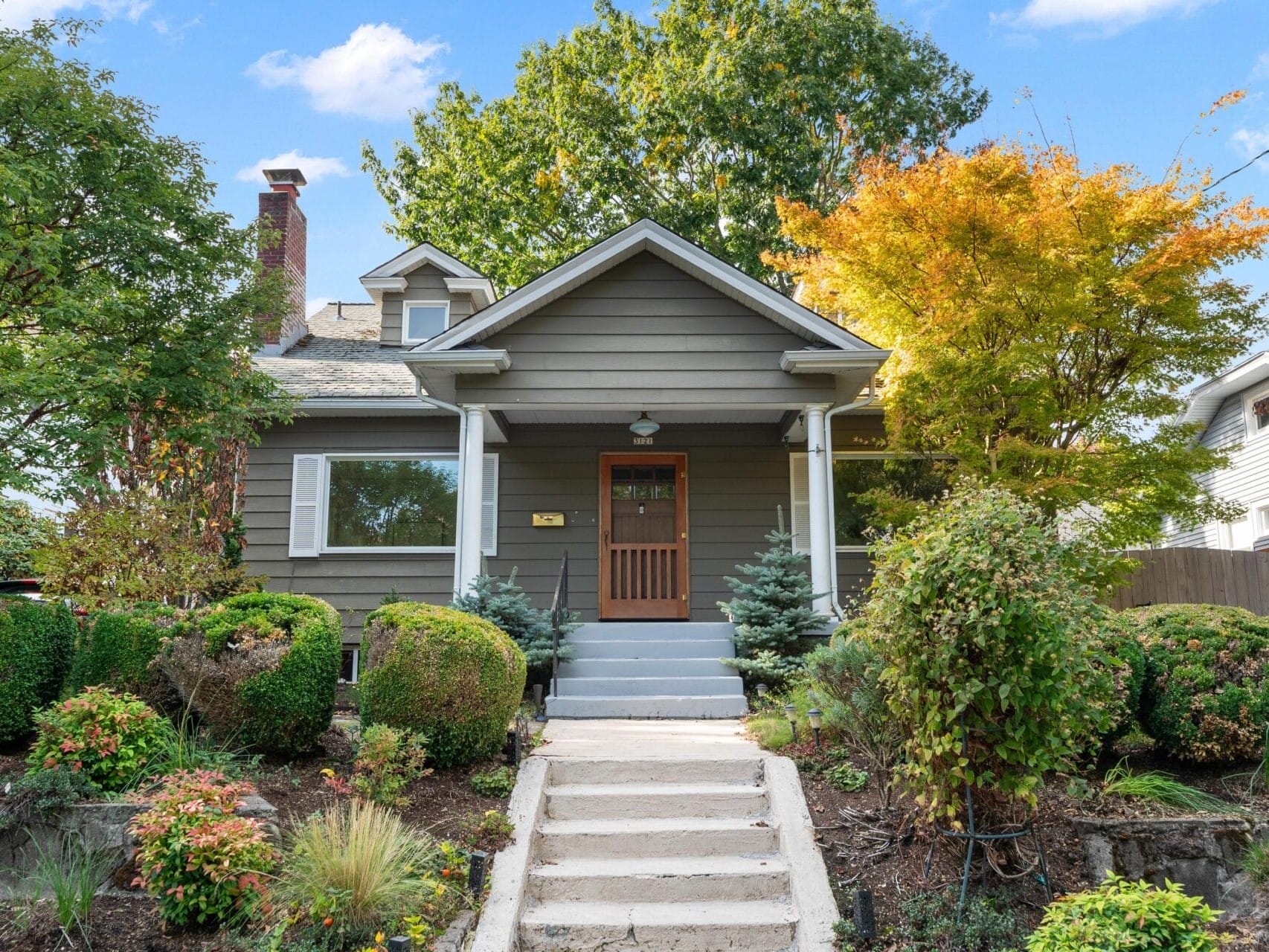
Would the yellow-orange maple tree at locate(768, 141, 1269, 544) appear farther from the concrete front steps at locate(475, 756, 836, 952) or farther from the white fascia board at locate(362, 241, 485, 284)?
the white fascia board at locate(362, 241, 485, 284)

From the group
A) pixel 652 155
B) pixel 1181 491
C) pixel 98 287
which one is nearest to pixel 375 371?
pixel 98 287

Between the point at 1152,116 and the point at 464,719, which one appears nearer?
the point at 464,719

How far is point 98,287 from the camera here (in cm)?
784

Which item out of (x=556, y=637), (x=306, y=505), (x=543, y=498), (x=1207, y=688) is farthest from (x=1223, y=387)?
(x=306, y=505)

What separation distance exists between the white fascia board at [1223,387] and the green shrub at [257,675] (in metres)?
15.3

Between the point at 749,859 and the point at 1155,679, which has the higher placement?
the point at 1155,679

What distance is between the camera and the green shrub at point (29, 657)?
5902mm

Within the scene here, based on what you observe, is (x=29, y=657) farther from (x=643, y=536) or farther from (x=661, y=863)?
(x=643, y=536)

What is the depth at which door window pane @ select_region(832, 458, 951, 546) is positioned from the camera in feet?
37.0

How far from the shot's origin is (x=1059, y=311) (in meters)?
9.11

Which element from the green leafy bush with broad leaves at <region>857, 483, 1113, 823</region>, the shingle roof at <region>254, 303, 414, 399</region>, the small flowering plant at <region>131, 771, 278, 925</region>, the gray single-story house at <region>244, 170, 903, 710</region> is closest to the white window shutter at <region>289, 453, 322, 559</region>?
the gray single-story house at <region>244, 170, 903, 710</region>

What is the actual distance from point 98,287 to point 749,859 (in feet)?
22.2

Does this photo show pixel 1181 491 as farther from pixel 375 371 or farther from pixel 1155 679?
pixel 375 371

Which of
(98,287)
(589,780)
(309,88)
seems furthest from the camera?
(309,88)
